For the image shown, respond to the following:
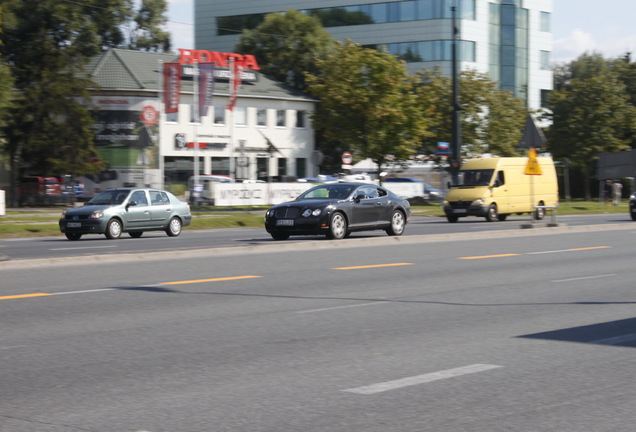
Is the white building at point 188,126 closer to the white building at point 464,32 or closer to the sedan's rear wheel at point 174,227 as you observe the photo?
the white building at point 464,32

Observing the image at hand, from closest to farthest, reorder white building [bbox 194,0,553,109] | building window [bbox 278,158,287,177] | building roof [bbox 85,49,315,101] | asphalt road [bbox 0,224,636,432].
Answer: asphalt road [bbox 0,224,636,432] < building roof [bbox 85,49,315,101] < building window [bbox 278,158,287,177] < white building [bbox 194,0,553,109]

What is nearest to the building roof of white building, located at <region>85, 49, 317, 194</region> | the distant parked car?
white building, located at <region>85, 49, 317, 194</region>

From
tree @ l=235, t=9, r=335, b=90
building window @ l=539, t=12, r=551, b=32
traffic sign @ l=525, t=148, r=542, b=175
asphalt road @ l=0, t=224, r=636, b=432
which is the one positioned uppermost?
building window @ l=539, t=12, r=551, b=32

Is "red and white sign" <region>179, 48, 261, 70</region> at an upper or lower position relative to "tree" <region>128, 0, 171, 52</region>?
lower

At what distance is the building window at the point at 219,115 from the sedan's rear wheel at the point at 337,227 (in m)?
44.8

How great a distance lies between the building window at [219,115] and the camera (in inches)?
2581

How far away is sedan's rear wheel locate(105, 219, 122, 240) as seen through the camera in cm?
2497

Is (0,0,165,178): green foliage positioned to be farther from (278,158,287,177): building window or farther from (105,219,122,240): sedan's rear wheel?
(105,219,122,240): sedan's rear wheel

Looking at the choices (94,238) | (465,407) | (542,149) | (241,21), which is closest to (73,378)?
(465,407)

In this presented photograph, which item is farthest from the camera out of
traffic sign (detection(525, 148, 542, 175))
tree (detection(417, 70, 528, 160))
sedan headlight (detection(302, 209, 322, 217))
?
tree (detection(417, 70, 528, 160))

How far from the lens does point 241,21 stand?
91.7m

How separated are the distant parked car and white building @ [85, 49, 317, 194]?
26.8 meters

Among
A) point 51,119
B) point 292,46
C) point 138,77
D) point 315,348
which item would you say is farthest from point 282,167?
point 315,348

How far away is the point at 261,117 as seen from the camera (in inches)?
2699
